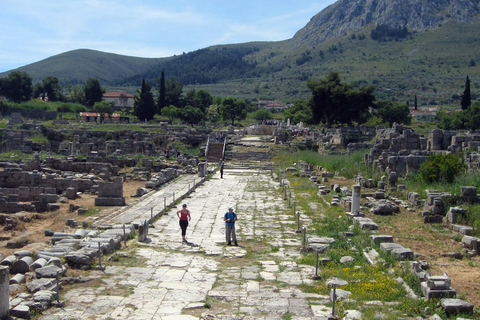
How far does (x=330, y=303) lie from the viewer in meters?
8.84

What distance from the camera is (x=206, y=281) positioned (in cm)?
1017

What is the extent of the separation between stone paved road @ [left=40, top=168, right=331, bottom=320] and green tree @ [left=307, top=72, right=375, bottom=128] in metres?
42.5

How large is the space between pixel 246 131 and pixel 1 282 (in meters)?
47.7

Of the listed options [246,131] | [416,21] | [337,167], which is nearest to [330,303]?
[337,167]

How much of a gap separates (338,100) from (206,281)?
49451mm

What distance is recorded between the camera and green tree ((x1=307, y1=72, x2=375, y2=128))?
5766 cm

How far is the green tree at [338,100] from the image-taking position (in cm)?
5766

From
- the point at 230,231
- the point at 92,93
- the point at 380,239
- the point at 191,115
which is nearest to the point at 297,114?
the point at 191,115

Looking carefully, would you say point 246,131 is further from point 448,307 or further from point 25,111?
point 448,307

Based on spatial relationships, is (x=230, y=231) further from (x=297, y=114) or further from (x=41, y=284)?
(x=297, y=114)

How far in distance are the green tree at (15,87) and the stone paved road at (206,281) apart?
74.3 metres

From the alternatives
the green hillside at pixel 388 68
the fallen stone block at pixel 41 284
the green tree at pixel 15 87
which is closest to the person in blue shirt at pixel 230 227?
the fallen stone block at pixel 41 284

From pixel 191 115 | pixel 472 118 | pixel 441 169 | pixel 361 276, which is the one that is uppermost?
pixel 191 115

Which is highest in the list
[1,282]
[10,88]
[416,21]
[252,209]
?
[416,21]
